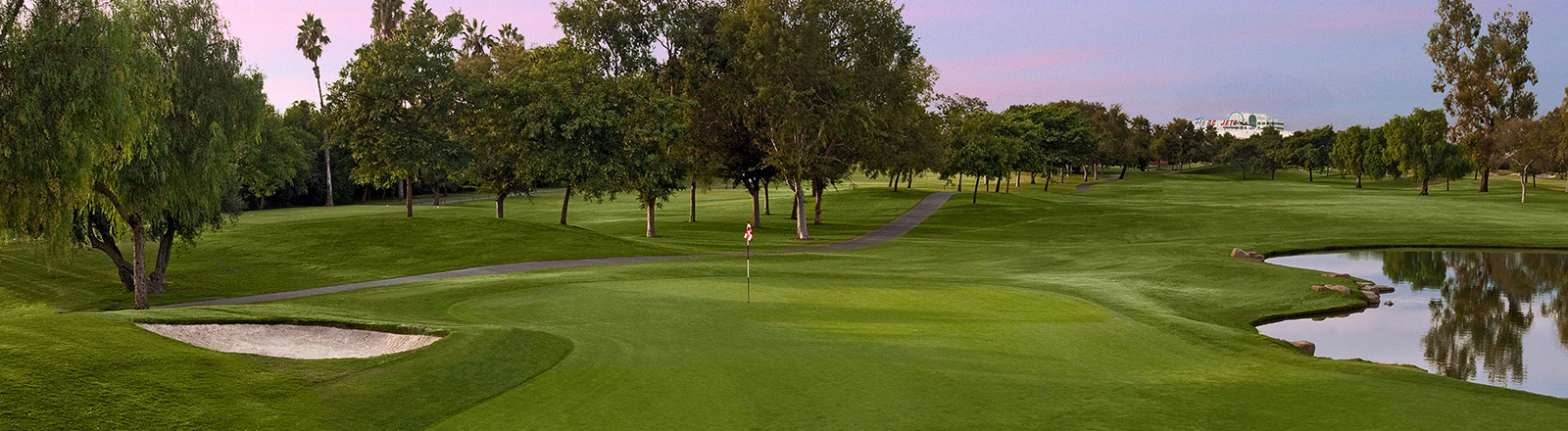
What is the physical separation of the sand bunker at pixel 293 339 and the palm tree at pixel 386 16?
86.7 metres

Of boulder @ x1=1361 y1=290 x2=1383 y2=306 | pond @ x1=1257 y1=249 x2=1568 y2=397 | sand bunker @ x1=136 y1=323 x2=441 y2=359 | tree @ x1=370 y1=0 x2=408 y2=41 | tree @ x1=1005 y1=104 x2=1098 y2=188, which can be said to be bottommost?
pond @ x1=1257 y1=249 x2=1568 y2=397

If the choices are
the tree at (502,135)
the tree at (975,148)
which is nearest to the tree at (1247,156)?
the tree at (975,148)

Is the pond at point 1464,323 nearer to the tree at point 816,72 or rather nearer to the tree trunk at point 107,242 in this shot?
the tree at point 816,72

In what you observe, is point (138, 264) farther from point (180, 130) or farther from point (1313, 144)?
point (1313, 144)

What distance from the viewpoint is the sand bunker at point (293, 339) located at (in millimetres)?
16328

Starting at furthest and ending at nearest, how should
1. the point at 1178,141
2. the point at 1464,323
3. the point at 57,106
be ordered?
the point at 1178,141 → the point at 1464,323 → the point at 57,106

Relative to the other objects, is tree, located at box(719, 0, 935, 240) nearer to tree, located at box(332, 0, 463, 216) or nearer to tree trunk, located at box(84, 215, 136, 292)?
tree, located at box(332, 0, 463, 216)

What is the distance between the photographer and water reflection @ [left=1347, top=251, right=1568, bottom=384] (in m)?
20.0

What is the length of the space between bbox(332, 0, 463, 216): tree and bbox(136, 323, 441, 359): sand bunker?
126 ft

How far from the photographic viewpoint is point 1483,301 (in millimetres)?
28703

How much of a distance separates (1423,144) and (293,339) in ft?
356

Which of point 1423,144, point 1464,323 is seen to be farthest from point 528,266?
point 1423,144

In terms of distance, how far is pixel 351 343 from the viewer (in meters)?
17.1

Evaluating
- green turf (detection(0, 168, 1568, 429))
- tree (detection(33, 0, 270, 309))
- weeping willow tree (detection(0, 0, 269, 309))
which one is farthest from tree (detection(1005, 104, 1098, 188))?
weeping willow tree (detection(0, 0, 269, 309))
